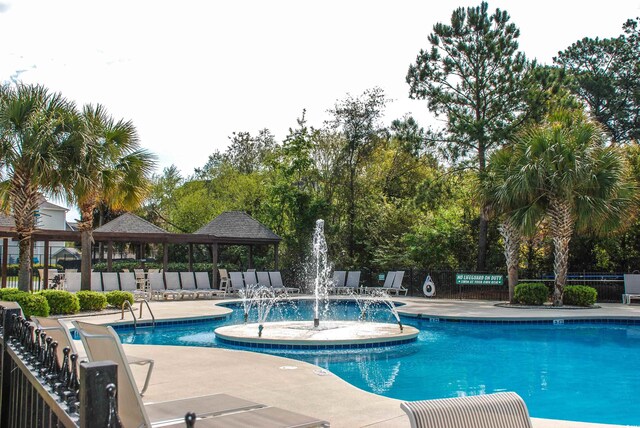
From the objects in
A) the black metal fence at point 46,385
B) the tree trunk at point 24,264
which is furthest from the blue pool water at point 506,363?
the black metal fence at point 46,385

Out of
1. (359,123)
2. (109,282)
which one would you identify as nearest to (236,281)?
(109,282)

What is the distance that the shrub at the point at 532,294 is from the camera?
1720cm

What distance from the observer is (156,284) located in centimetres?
2009

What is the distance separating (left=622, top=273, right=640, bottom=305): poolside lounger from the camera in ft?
59.0

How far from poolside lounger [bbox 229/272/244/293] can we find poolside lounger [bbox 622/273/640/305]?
12766 mm

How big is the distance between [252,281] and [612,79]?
2252cm

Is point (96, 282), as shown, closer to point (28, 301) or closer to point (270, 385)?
point (28, 301)

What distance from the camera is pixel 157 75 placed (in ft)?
43.8

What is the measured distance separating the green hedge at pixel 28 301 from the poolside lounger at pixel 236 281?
382 inches

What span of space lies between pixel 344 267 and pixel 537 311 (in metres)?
11.6

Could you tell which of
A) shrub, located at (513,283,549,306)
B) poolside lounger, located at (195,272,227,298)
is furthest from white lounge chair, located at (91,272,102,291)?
shrub, located at (513,283,549,306)

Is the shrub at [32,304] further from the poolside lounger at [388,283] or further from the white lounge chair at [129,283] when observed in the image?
the poolside lounger at [388,283]

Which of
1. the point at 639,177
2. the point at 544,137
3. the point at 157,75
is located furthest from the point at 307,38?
the point at 639,177

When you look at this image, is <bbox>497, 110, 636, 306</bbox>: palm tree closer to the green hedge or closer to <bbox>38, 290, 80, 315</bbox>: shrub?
<bbox>38, 290, 80, 315</bbox>: shrub
